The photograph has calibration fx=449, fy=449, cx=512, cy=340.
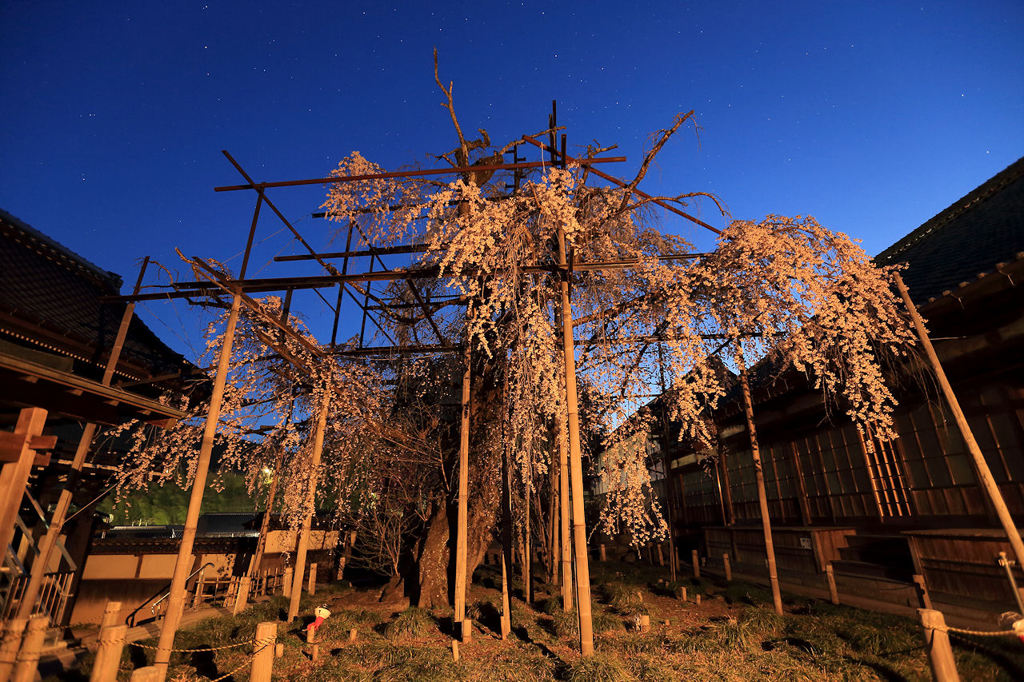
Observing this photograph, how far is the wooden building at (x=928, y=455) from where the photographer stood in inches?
289

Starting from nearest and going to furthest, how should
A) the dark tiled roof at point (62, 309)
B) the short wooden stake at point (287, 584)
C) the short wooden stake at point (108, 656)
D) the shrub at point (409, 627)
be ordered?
the short wooden stake at point (108, 656)
the shrub at point (409, 627)
the dark tiled roof at point (62, 309)
the short wooden stake at point (287, 584)

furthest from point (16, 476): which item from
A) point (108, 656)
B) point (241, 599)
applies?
point (241, 599)

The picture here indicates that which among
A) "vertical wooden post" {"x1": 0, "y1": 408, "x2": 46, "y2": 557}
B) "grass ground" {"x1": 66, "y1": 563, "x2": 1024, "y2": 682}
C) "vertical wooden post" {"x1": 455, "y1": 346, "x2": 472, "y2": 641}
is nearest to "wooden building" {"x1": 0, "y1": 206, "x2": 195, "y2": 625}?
"vertical wooden post" {"x1": 0, "y1": 408, "x2": 46, "y2": 557}

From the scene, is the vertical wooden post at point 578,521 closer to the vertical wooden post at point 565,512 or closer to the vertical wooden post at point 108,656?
the vertical wooden post at point 565,512

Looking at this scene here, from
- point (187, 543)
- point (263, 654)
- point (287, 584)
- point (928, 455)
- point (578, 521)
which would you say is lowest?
point (287, 584)

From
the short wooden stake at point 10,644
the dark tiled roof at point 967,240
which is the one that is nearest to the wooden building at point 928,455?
the dark tiled roof at point 967,240

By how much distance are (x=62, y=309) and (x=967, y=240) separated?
20.2m

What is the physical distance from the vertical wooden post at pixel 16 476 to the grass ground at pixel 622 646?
2777 mm

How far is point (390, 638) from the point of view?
7.45m

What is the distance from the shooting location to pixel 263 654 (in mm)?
4672

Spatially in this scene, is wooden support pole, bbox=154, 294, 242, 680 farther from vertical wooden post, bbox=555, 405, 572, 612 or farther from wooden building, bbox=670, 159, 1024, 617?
wooden building, bbox=670, 159, 1024, 617

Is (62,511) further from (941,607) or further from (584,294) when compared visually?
(941,607)

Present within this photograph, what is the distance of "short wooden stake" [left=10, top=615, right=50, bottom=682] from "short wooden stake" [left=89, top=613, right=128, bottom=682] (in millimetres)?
459

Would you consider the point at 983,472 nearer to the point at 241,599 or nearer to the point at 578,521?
the point at 578,521
